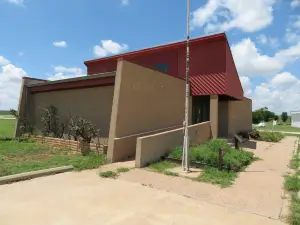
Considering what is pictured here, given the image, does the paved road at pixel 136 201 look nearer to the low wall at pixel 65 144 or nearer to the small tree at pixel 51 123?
the low wall at pixel 65 144

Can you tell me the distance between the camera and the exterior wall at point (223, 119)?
19.4 metres

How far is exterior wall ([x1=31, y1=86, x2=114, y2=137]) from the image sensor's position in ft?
35.6

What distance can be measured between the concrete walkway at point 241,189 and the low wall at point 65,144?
8.33 feet

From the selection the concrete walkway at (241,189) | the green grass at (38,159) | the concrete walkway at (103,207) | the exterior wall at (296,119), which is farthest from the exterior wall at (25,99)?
the exterior wall at (296,119)

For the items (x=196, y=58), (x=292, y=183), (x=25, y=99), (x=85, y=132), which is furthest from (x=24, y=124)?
(x=292, y=183)

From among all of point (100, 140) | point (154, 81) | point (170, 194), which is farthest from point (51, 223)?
point (154, 81)

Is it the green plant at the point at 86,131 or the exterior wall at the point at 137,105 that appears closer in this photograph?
the exterior wall at the point at 137,105

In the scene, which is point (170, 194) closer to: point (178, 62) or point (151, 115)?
point (151, 115)

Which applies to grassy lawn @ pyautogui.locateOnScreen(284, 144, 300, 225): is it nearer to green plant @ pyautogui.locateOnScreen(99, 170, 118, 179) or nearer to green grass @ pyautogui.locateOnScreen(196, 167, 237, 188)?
green grass @ pyautogui.locateOnScreen(196, 167, 237, 188)

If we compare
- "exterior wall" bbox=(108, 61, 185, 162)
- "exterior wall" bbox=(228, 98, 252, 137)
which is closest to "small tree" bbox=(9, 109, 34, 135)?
"exterior wall" bbox=(108, 61, 185, 162)

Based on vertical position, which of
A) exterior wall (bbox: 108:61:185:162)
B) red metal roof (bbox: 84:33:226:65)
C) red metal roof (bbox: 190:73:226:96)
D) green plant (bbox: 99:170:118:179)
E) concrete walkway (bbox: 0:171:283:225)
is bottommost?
concrete walkway (bbox: 0:171:283:225)

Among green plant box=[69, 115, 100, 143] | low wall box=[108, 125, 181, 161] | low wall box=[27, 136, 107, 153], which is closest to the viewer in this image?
low wall box=[108, 125, 181, 161]

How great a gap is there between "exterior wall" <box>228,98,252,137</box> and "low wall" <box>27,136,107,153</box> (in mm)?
12652

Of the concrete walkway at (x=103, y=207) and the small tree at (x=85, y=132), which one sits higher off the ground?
the small tree at (x=85, y=132)
